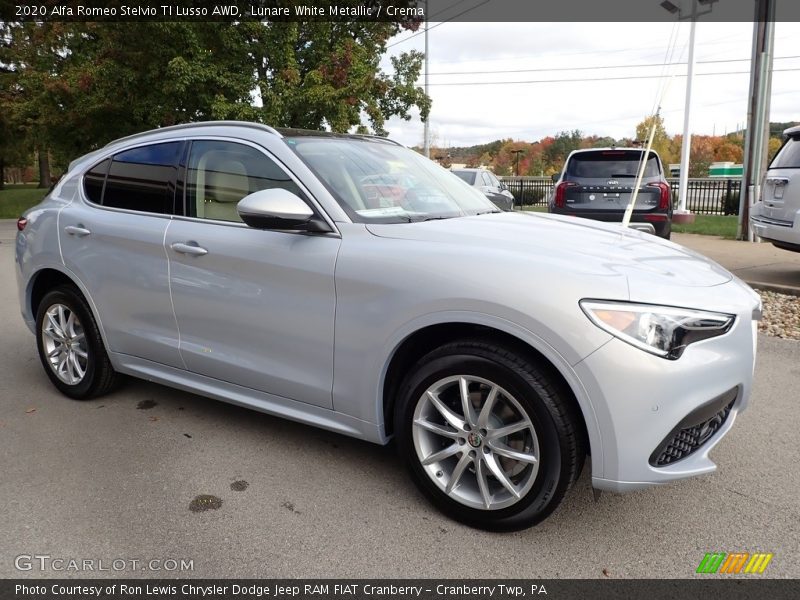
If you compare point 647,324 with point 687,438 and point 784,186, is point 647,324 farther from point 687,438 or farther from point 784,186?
point 784,186

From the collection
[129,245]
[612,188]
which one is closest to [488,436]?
[129,245]

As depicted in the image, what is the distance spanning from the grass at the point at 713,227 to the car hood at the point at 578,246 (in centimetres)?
1079

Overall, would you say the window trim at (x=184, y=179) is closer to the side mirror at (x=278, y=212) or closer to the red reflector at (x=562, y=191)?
the side mirror at (x=278, y=212)

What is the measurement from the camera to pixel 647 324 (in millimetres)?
2342

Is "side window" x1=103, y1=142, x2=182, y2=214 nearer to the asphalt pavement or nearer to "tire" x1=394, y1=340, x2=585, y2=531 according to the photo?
"tire" x1=394, y1=340, x2=585, y2=531

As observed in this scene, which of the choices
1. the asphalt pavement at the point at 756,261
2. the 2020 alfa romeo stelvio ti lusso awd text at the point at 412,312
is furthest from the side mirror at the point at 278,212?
the asphalt pavement at the point at 756,261

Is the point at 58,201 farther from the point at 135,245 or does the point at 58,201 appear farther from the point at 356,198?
the point at 356,198

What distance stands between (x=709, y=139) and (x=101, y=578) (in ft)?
280

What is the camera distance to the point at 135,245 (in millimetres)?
3691

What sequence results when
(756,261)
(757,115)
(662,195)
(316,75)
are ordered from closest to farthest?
(662,195), (756,261), (757,115), (316,75)

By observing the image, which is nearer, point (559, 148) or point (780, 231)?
point (780, 231)

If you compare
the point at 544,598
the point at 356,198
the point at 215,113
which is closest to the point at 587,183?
the point at 356,198

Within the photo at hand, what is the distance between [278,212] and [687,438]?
1.99 meters

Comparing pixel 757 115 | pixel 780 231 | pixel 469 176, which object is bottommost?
pixel 780 231
